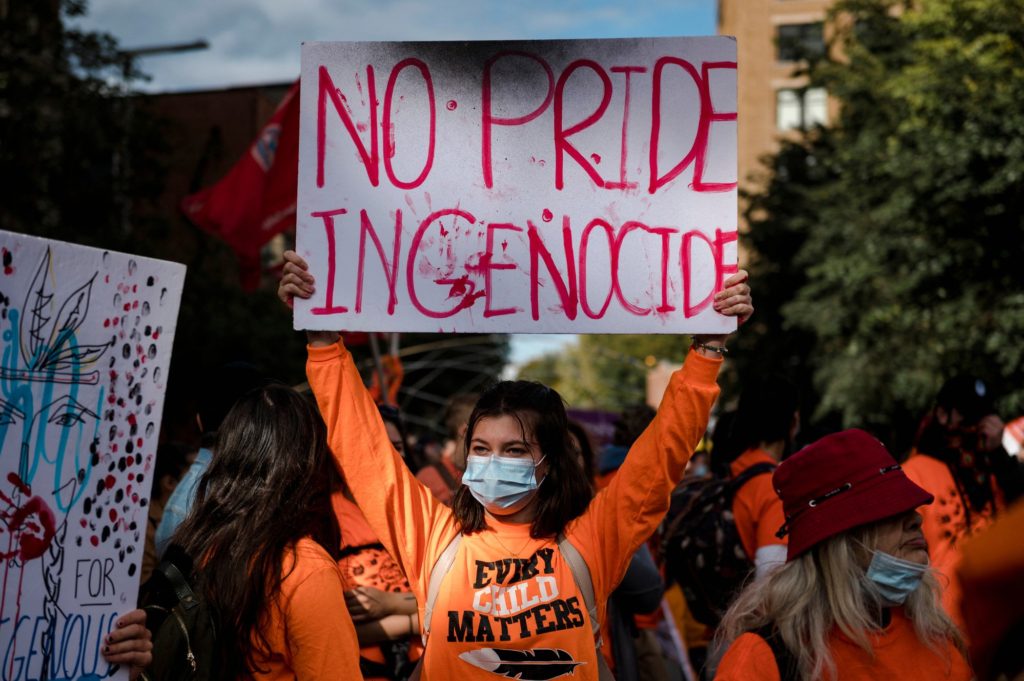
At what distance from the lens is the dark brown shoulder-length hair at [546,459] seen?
3.30m

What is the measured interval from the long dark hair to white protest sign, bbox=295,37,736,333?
0.30 metres

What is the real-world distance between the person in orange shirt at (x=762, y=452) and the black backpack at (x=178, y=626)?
220cm

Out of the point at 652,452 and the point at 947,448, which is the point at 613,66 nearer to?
the point at 652,452

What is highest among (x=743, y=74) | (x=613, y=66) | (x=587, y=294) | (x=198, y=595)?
(x=743, y=74)

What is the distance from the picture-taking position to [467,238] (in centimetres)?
346

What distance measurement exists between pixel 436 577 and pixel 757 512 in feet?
5.73

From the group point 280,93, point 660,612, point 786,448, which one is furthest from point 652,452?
point 280,93

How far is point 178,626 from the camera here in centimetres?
280

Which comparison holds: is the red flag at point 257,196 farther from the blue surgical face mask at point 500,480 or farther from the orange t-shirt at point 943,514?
the blue surgical face mask at point 500,480

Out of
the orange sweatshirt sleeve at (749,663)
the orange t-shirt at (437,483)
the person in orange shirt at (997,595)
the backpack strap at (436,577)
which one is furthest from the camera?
the orange t-shirt at (437,483)

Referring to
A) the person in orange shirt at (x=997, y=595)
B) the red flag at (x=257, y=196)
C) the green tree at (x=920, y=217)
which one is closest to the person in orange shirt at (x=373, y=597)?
the person in orange shirt at (x=997, y=595)

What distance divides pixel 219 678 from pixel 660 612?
3.81 metres

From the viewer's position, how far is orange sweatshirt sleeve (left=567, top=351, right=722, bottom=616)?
10.1 feet

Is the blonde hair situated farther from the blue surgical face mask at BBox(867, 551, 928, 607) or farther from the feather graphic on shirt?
the feather graphic on shirt
